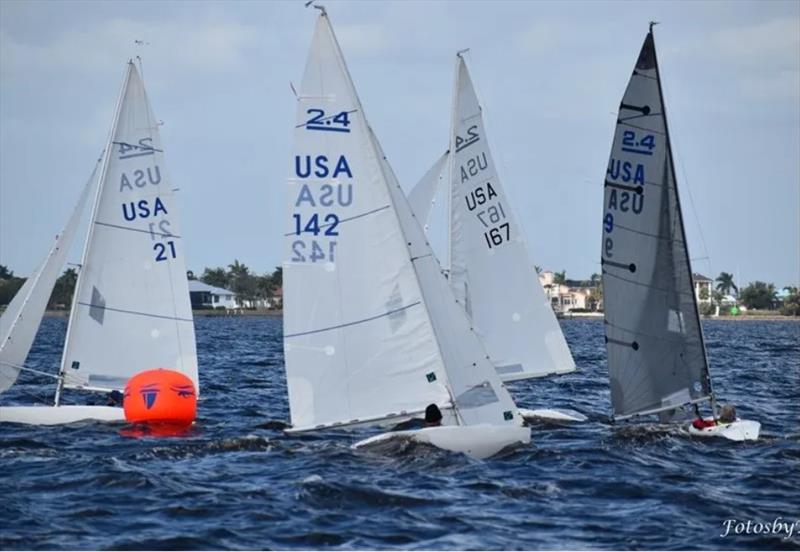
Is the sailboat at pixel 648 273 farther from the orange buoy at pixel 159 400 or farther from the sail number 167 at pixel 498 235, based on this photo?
the orange buoy at pixel 159 400

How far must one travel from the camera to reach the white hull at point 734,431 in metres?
23.2

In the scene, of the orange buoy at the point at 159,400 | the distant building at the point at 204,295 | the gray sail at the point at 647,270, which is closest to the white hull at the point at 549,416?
the gray sail at the point at 647,270

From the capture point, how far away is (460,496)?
57.7 feet

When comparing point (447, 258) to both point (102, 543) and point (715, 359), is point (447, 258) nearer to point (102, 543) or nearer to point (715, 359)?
point (102, 543)

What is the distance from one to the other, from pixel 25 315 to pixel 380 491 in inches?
442

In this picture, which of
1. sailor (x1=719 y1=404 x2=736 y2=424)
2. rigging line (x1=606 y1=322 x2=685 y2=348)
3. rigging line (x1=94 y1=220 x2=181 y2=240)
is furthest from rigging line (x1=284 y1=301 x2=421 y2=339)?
rigging line (x1=94 y1=220 x2=181 y2=240)

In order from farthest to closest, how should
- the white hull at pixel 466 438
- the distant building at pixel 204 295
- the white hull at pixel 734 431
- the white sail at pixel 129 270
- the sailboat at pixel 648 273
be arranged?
the distant building at pixel 204 295 < the white sail at pixel 129 270 < the sailboat at pixel 648 273 < the white hull at pixel 734 431 < the white hull at pixel 466 438

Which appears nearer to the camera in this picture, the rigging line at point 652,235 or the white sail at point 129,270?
the rigging line at point 652,235

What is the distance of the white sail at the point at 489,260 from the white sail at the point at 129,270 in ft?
19.9

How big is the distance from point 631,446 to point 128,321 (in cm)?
1057

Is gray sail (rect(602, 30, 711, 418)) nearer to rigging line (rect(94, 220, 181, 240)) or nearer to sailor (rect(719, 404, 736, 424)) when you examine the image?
sailor (rect(719, 404, 736, 424))

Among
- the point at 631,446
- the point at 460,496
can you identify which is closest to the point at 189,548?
the point at 460,496

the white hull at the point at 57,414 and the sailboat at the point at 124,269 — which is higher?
the sailboat at the point at 124,269

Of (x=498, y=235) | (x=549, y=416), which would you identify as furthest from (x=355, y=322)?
(x=498, y=235)
